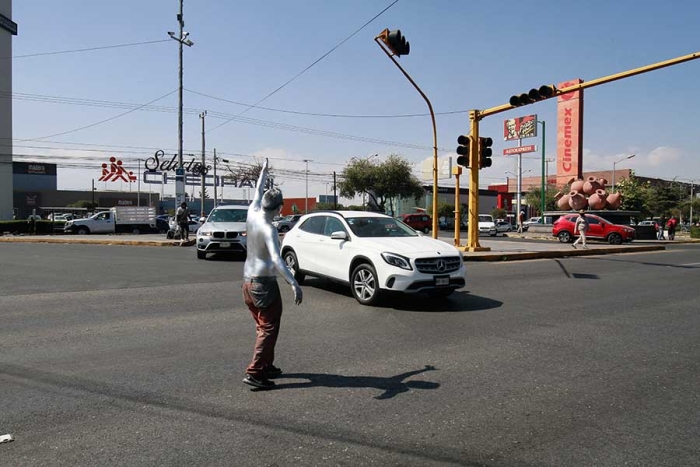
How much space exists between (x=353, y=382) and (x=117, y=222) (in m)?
35.3

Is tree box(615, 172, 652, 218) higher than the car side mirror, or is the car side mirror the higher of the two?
tree box(615, 172, 652, 218)

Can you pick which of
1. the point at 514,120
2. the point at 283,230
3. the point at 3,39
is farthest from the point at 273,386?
the point at 514,120

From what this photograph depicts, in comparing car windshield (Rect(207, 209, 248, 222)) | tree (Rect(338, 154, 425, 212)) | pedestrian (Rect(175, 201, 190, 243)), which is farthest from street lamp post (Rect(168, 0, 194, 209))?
tree (Rect(338, 154, 425, 212))

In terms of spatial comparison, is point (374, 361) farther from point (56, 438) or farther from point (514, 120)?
point (514, 120)

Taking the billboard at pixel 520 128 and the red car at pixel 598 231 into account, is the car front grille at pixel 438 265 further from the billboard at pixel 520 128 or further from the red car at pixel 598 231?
the billboard at pixel 520 128

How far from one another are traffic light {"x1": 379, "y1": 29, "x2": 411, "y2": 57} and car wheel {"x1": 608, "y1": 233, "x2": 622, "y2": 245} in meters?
19.1

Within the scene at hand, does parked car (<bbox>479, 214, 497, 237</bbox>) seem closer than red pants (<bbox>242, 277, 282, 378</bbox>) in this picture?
No

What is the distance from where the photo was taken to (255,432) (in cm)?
356

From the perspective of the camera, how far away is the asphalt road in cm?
334

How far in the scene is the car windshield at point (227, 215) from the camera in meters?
16.1

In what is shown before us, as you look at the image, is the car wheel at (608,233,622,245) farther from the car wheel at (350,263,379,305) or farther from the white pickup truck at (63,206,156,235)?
the white pickup truck at (63,206,156,235)

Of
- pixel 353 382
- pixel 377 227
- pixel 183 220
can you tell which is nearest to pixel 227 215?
pixel 183 220

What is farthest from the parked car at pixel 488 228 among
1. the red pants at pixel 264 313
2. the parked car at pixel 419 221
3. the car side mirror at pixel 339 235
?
the red pants at pixel 264 313

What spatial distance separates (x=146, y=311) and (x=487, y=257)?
40.5 ft
